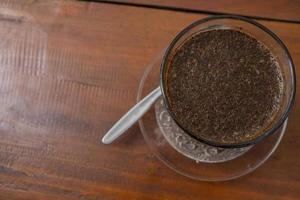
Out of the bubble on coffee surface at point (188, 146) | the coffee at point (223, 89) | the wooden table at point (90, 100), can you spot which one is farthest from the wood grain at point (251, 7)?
the bubble on coffee surface at point (188, 146)

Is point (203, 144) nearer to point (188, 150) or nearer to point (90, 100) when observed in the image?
point (188, 150)

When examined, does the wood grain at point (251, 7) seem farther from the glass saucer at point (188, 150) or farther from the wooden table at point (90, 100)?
the glass saucer at point (188, 150)

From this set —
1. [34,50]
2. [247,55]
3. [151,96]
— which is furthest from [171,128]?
[34,50]

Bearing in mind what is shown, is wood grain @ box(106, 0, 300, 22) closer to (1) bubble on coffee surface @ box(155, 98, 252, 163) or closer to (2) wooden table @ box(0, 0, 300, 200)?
(2) wooden table @ box(0, 0, 300, 200)

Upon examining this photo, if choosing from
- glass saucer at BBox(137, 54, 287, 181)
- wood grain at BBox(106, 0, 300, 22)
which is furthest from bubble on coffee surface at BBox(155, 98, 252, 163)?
wood grain at BBox(106, 0, 300, 22)

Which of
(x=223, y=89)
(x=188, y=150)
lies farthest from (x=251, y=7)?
(x=188, y=150)

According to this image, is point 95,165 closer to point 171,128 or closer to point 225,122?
point 171,128

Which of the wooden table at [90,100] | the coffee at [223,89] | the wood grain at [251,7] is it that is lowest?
the wooden table at [90,100]
